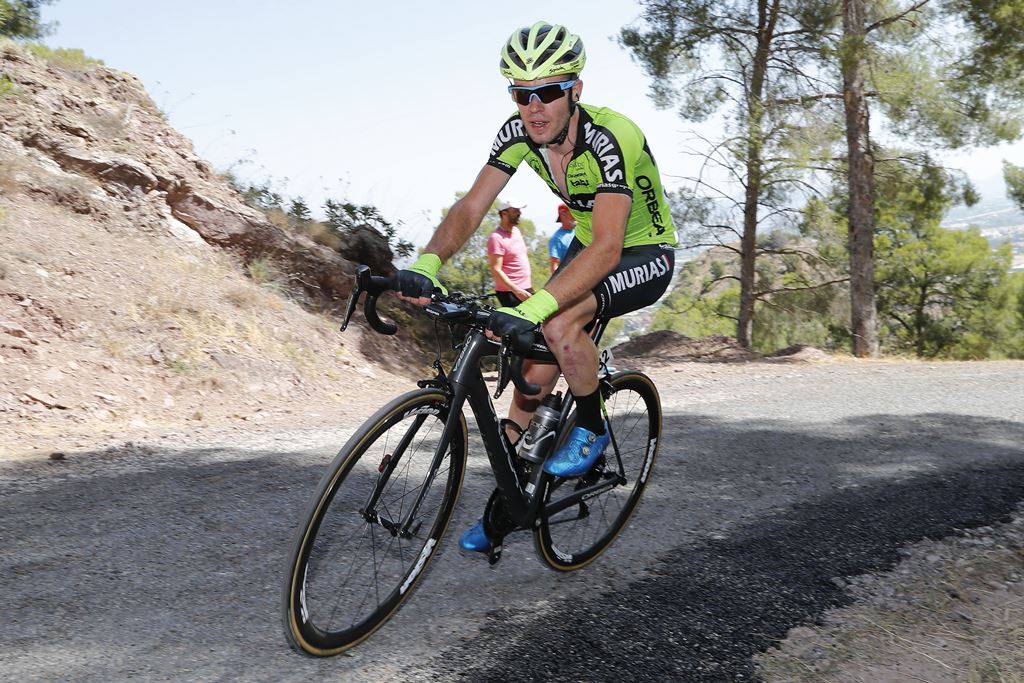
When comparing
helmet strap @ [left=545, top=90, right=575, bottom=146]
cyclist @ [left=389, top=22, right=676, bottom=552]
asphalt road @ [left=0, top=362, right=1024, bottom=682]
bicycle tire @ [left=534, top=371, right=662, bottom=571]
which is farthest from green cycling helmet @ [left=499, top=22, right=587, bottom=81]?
asphalt road @ [left=0, top=362, right=1024, bottom=682]

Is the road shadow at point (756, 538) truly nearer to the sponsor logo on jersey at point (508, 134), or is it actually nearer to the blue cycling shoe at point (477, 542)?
the blue cycling shoe at point (477, 542)

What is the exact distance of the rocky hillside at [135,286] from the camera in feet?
24.7

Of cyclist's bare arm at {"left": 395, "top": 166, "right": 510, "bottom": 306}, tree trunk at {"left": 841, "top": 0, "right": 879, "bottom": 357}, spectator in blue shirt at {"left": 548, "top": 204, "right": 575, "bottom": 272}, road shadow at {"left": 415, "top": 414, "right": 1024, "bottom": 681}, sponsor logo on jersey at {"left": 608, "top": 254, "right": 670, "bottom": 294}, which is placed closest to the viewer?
road shadow at {"left": 415, "top": 414, "right": 1024, "bottom": 681}

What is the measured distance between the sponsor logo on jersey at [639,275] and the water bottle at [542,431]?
0.58 meters

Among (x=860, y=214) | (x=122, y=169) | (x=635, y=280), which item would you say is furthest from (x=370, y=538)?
(x=860, y=214)

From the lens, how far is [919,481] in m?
5.79

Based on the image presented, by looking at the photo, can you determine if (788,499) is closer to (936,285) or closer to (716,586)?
(716,586)

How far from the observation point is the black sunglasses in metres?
3.43

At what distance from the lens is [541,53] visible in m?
3.34

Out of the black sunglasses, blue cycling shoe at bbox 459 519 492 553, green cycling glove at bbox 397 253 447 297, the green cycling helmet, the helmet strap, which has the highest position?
the green cycling helmet

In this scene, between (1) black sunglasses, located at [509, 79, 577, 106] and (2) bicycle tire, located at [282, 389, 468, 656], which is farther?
(1) black sunglasses, located at [509, 79, 577, 106]

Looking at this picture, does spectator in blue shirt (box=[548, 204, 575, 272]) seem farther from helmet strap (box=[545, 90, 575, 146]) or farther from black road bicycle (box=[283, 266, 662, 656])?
helmet strap (box=[545, 90, 575, 146])

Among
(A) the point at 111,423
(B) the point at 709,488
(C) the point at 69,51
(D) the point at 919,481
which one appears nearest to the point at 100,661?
(B) the point at 709,488

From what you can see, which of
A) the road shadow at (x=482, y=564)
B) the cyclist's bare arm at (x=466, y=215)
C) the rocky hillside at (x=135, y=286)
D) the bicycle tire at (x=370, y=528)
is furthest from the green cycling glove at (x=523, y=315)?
the rocky hillside at (x=135, y=286)
